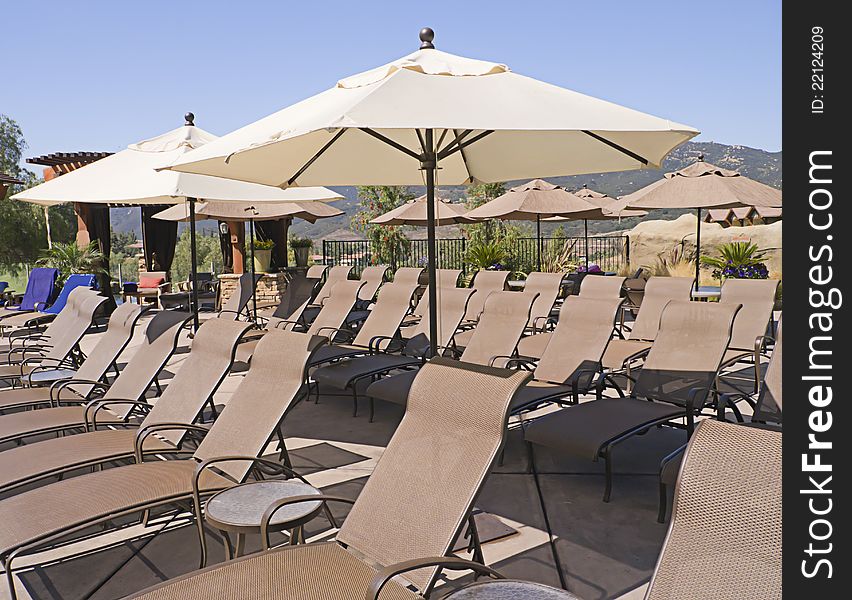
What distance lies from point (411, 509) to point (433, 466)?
0.18m

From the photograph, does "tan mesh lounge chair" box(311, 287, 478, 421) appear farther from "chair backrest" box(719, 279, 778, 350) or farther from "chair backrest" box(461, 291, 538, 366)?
"chair backrest" box(719, 279, 778, 350)

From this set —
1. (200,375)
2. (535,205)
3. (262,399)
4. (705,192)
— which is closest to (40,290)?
(200,375)

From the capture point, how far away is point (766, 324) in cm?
624

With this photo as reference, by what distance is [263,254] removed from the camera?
1445 cm

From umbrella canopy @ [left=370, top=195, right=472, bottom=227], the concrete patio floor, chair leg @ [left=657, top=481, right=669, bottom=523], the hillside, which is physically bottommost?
the concrete patio floor

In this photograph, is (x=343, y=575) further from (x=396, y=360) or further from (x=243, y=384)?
(x=396, y=360)

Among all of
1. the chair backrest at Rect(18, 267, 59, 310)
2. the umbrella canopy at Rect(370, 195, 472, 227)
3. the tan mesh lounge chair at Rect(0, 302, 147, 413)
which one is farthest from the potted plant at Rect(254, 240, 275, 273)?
the tan mesh lounge chair at Rect(0, 302, 147, 413)

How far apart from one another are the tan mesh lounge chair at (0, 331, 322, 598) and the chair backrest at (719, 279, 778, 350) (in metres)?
4.17

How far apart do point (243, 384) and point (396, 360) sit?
2309 mm

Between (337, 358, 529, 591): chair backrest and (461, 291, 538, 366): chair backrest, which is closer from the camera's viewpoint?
(337, 358, 529, 591): chair backrest

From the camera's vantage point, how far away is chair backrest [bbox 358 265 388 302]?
926 cm

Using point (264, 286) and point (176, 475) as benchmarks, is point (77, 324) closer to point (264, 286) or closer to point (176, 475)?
point (176, 475)

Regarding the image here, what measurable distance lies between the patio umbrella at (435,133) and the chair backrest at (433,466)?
1.15 m
